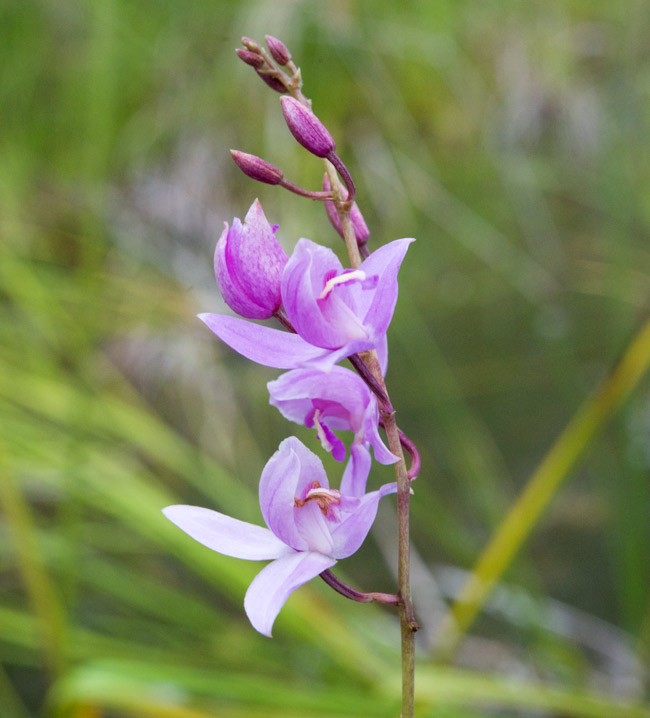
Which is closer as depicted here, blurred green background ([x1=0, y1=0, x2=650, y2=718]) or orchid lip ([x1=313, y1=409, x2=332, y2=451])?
orchid lip ([x1=313, y1=409, x2=332, y2=451])

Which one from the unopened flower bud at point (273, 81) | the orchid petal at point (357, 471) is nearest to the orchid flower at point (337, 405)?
the orchid petal at point (357, 471)

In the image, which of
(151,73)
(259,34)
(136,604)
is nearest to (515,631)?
(136,604)

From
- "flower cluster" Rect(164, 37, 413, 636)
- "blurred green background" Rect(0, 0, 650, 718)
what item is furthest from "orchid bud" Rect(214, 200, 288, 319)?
"blurred green background" Rect(0, 0, 650, 718)

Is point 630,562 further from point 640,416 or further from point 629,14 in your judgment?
point 629,14

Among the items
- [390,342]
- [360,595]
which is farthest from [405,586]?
[390,342]

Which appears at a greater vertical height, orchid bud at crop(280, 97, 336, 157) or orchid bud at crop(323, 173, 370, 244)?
orchid bud at crop(280, 97, 336, 157)

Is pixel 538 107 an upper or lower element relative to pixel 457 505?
upper

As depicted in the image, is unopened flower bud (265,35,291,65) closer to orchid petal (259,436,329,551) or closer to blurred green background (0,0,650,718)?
orchid petal (259,436,329,551)

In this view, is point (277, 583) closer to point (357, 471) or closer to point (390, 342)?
point (357, 471)
